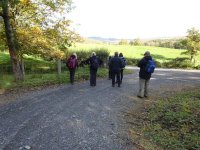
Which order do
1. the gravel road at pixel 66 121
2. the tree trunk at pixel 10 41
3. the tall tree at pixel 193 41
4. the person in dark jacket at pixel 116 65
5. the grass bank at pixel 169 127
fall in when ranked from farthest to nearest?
the tall tree at pixel 193 41, the tree trunk at pixel 10 41, the person in dark jacket at pixel 116 65, the grass bank at pixel 169 127, the gravel road at pixel 66 121

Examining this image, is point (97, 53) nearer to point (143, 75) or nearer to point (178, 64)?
point (143, 75)

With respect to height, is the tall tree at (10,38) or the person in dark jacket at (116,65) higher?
the tall tree at (10,38)

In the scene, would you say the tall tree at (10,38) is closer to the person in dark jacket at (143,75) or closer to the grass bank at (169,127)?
the person in dark jacket at (143,75)

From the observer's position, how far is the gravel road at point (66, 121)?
25.8 ft

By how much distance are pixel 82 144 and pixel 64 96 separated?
7.16 m

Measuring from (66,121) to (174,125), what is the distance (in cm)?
340

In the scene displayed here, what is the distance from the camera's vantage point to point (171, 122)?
10.1 metres

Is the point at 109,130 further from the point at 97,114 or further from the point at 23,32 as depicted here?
the point at 23,32

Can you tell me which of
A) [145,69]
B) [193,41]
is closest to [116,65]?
[145,69]

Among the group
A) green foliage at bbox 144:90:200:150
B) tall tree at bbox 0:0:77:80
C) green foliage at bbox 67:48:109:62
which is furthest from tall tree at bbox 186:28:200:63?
green foliage at bbox 144:90:200:150

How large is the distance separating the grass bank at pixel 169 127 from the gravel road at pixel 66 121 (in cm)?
54

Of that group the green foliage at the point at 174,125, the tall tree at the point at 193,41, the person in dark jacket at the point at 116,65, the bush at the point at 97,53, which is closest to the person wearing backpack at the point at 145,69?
the green foliage at the point at 174,125

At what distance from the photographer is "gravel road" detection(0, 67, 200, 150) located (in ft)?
25.8

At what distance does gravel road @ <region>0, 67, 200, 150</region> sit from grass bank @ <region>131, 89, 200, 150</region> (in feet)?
1.78
